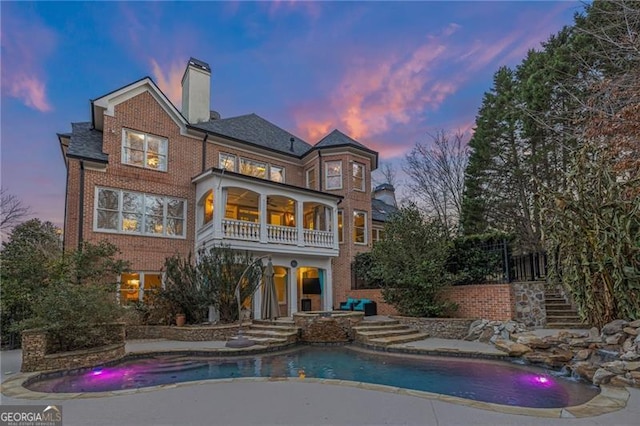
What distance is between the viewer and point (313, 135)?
96.2 ft

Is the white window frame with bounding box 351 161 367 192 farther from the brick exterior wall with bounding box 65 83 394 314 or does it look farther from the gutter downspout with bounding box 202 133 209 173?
the gutter downspout with bounding box 202 133 209 173

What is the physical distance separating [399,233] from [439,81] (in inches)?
357

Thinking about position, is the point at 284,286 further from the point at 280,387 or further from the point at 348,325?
the point at 280,387

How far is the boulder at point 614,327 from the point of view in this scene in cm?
766

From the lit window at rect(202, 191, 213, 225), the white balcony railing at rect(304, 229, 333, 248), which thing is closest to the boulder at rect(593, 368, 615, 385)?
Result: the white balcony railing at rect(304, 229, 333, 248)

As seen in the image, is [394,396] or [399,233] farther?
[399,233]

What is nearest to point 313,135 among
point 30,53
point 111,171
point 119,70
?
point 119,70

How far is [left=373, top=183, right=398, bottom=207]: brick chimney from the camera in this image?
3023 cm

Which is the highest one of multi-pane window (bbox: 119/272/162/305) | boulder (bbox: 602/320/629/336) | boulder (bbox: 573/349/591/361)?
multi-pane window (bbox: 119/272/162/305)

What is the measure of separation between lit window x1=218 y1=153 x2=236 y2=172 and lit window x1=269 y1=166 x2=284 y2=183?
82.6 inches

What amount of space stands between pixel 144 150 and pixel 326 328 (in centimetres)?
1065

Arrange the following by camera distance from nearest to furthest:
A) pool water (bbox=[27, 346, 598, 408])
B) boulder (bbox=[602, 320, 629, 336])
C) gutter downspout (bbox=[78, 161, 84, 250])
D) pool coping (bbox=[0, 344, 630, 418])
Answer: pool coping (bbox=[0, 344, 630, 418])
pool water (bbox=[27, 346, 598, 408])
boulder (bbox=[602, 320, 629, 336])
gutter downspout (bbox=[78, 161, 84, 250])

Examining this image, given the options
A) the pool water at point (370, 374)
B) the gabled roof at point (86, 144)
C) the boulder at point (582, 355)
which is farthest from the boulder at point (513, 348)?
the gabled roof at point (86, 144)

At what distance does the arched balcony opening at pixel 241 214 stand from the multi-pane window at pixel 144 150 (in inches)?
127
